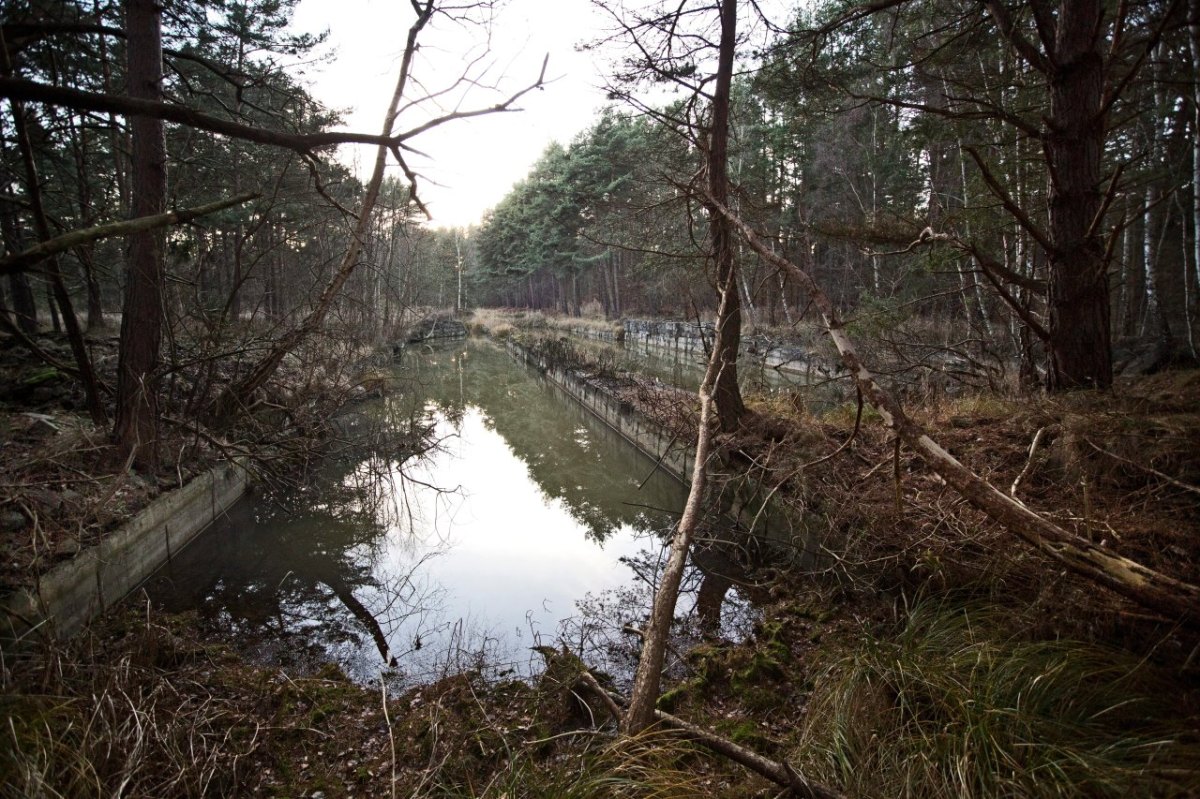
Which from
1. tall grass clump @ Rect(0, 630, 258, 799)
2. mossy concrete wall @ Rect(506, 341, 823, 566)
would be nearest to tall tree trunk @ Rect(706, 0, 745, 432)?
mossy concrete wall @ Rect(506, 341, 823, 566)

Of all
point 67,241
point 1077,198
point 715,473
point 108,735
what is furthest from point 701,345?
point 67,241

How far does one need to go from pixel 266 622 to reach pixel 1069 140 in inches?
318

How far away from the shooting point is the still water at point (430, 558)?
187 inches

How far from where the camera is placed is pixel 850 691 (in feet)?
8.59

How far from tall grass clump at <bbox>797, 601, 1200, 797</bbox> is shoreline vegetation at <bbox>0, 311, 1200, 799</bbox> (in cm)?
1

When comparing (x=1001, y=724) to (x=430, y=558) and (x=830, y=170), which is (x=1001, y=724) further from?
(x=830, y=170)

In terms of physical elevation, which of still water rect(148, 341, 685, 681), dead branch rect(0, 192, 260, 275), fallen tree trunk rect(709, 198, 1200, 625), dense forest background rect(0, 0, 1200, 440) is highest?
dense forest background rect(0, 0, 1200, 440)

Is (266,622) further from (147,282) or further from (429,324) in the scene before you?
(429,324)

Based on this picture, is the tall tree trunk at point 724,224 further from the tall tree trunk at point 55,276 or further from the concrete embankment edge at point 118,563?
the concrete embankment edge at point 118,563

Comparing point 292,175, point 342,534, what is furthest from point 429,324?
point 342,534

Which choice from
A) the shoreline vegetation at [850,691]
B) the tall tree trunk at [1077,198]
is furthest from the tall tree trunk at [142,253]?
the tall tree trunk at [1077,198]

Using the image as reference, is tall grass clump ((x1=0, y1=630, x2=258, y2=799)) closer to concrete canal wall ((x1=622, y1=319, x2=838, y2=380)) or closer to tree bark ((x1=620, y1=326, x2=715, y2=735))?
tree bark ((x1=620, y1=326, x2=715, y2=735))

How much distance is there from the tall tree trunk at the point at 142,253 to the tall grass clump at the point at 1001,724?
683cm

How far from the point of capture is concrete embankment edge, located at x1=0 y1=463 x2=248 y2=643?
3.79m
